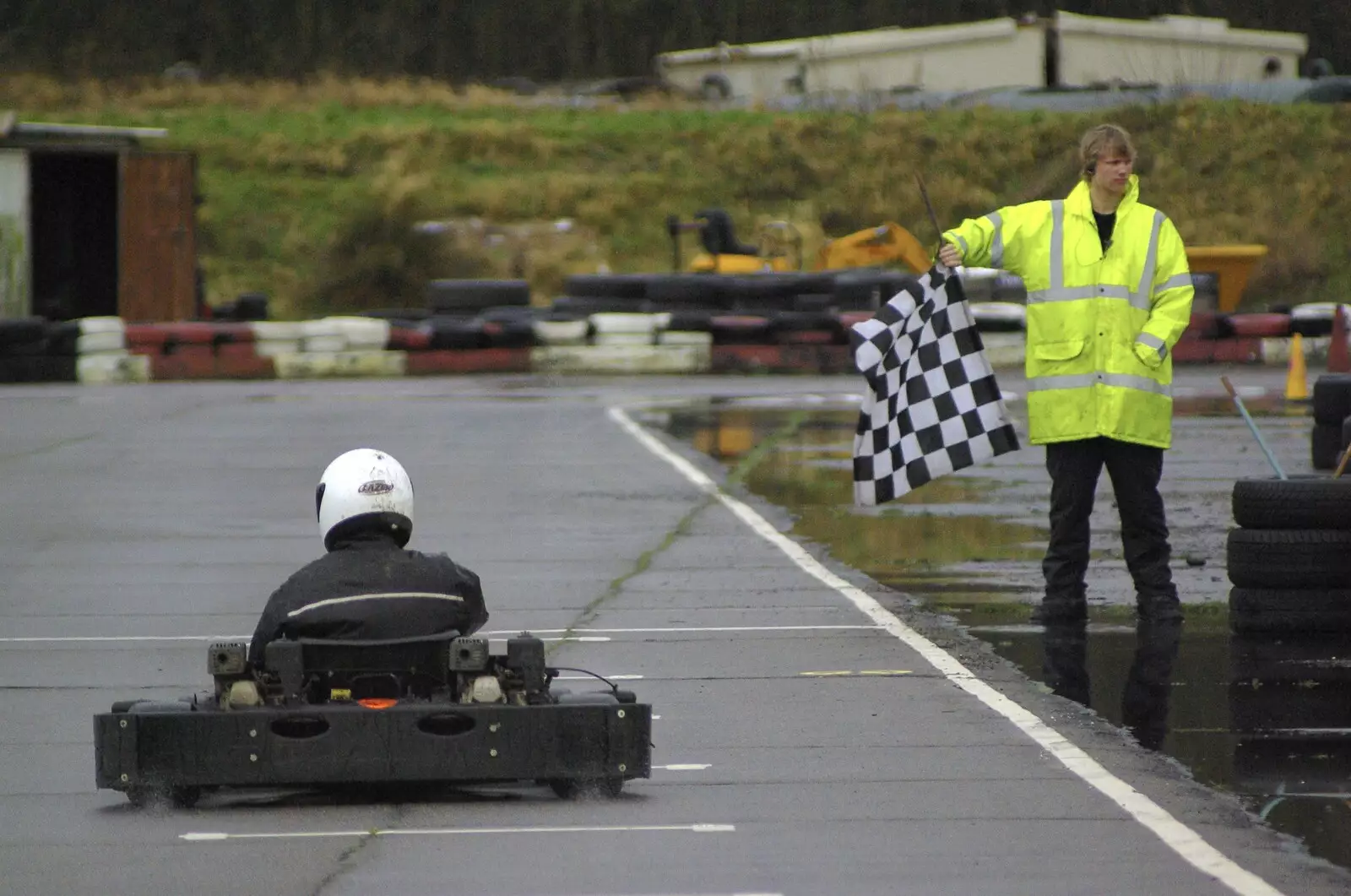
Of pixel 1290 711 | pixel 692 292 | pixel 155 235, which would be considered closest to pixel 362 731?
pixel 1290 711

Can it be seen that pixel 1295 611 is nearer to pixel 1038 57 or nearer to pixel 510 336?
pixel 510 336

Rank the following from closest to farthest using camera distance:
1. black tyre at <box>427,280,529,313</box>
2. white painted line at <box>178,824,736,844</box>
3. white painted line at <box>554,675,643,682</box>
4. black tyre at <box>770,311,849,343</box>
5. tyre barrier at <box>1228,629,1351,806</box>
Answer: white painted line at <box>178,824,736,844</box>, tyre barrier at <box>1228,629,1351,806</box>, white painted line at <box>554,675,643,682</box>, black tyre at <box>770,311,849,343</box>, black tyre at <box>427,280,529,313</box>

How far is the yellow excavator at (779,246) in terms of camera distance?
108 ft

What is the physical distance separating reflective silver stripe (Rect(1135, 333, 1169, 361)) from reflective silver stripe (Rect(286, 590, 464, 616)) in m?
3.73

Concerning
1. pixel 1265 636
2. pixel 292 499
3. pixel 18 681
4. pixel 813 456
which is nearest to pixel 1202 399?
pixel 813 456

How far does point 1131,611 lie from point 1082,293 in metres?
1.38

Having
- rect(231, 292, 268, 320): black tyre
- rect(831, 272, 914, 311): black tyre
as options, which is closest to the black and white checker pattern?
rect(831, 272, 914, 311): black tyre

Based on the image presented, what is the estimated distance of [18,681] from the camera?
8008 millimetres

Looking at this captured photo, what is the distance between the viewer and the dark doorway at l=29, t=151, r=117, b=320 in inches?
1312

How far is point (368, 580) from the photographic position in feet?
19.6

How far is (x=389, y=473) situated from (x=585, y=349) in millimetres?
22783

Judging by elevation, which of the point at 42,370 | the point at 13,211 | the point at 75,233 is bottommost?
the point at 42,370

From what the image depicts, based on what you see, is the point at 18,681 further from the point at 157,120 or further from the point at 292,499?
the point at 157,120

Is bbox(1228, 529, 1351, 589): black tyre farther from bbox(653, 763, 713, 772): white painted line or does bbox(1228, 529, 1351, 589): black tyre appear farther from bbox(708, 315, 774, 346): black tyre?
bbox(708, 315, 774, 346): black tyre
